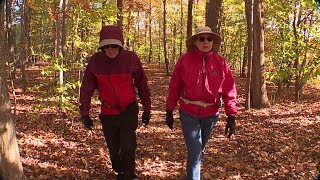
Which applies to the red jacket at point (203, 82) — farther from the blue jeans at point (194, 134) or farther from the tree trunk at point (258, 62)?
the tree trunk at point (258, 62)

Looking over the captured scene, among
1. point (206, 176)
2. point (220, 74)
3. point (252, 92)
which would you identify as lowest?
point (206, 176)

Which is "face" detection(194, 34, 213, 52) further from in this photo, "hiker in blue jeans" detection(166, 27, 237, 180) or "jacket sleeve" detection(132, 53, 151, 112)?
"jacket sleeve" detection(132, 53, 151, 112)

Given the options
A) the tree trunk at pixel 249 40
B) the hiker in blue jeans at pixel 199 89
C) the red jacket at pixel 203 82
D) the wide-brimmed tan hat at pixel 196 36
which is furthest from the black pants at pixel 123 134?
the tree trunk at pixel 249 40

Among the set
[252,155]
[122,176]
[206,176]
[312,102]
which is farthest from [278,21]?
[122,176]

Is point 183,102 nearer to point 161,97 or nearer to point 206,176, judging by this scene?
point 206,176

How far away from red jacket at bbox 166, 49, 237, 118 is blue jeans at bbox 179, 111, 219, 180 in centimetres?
9

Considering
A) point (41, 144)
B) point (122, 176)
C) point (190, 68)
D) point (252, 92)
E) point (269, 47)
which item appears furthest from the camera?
point (269, 47)

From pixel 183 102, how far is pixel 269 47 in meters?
17.1

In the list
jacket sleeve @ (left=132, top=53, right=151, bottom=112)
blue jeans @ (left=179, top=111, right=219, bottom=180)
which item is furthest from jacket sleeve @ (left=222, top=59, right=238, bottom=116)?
jacket sleeve @ (left=132, top=53, right=151, bottom=112)

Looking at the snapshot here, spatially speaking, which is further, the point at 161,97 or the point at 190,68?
the point at 161,97

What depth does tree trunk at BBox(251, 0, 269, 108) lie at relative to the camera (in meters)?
12.2

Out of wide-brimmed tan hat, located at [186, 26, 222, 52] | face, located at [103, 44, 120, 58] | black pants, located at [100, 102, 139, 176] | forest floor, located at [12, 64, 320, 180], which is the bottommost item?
forest floor, located at [12, 64, 320, 180]

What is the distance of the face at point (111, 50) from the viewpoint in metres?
4.94

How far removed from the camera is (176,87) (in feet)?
16.2
